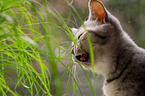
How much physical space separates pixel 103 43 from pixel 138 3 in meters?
0.89

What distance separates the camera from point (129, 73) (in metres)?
0.71

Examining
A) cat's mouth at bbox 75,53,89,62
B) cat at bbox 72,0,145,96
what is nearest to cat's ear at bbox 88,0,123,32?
cat at bbox 72,0,145,96

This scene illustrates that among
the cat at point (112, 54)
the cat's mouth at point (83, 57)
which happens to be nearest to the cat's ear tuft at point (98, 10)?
the cat at point (112, 54)

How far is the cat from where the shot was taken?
0.71 m

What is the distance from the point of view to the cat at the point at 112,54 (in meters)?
0.71

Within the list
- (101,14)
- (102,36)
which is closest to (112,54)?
(102,36)

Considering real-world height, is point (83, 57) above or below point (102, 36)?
below

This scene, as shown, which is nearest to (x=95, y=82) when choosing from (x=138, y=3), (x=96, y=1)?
(x=96, y=1)

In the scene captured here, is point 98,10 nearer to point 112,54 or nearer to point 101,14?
point 101,14

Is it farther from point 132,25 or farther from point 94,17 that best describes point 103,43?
point 132,25

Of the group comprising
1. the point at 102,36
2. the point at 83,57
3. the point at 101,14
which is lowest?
the point at 83,57

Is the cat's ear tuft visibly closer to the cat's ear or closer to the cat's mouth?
the cat's ear

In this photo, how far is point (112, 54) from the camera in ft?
2.53

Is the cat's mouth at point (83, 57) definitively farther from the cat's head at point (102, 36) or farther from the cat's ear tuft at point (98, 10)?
the cat's ear tuft at point (98, 10)
